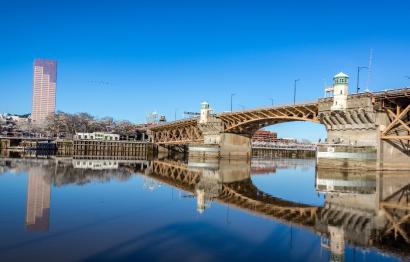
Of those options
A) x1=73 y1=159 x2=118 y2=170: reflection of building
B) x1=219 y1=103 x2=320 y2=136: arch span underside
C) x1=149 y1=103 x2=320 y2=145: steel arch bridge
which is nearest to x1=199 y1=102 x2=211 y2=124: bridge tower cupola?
x1=149 y1=103 x2=320 y2=145: steel arch bridge

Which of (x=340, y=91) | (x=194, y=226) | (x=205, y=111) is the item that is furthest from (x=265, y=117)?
(x=194, y=226)

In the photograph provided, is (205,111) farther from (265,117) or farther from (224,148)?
(265,117)

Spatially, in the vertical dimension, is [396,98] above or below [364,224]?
above

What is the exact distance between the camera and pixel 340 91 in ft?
162

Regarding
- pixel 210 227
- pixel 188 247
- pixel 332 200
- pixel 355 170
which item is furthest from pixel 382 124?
pixel 188 247

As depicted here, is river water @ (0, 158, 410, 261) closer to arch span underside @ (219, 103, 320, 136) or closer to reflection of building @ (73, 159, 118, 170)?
reflection of building @ (73, 159, 118, 170)

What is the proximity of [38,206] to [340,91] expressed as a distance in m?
40.8

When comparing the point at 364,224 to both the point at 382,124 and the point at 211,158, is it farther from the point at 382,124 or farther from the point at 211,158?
the point at 211,158

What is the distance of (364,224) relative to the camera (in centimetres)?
1688

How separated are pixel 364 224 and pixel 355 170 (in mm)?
32210

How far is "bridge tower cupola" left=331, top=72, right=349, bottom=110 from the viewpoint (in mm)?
49188

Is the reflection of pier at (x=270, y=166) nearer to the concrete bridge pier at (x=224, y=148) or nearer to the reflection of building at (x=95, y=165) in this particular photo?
the concrete bridge pier at (x=224, y=148)

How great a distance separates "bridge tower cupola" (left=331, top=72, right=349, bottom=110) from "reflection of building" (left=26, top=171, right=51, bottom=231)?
36.3 meters

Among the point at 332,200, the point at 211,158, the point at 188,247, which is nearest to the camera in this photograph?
the point at 188,247
